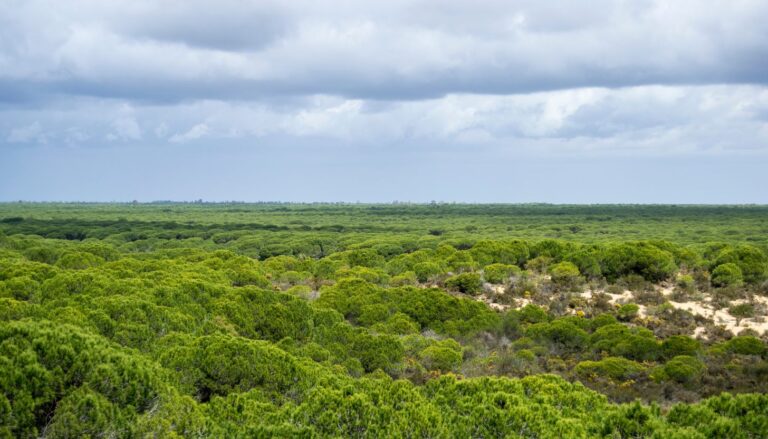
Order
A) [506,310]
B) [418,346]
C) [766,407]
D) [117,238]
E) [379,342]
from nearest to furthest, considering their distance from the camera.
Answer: [766,407] → [379,342] → [418,346] → [506,310] → [117,238]

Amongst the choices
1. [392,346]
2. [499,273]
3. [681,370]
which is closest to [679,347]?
[681,370]

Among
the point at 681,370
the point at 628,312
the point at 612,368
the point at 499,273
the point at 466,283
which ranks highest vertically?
the point at 499,273

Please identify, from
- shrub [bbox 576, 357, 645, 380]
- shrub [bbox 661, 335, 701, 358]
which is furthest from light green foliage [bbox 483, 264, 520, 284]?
shrub [bbox 576, 357, 645, 380]

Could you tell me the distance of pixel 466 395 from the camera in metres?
9.47

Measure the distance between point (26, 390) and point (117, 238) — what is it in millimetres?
62717

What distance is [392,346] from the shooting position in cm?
1611

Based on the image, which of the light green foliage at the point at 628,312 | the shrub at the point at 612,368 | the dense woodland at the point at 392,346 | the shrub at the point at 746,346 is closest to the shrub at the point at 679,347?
the dense woodland at the point at 392,346

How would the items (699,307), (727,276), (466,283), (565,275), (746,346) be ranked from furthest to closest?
(565,275) → (466,283) → (727,276) → (699,307) → (746,346)

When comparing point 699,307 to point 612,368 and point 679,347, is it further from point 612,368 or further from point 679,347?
point 612,368

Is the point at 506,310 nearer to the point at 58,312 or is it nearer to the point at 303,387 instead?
the point at 303,387

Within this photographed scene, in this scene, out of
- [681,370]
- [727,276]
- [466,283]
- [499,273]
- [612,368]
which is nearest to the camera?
[681,370]

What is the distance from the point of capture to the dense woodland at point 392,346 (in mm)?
7684

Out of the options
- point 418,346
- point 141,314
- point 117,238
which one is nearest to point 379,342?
point 418,346

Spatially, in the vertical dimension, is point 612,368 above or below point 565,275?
below
